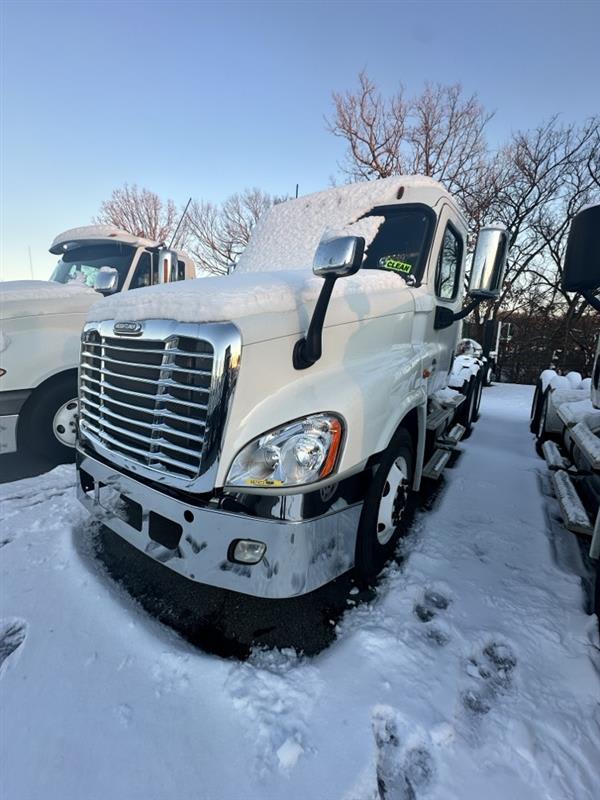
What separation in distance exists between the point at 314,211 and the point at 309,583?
10.4 ft

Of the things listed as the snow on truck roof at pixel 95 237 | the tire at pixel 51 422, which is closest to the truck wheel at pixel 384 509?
the tire at pixel 51 422

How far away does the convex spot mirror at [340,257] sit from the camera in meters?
1.83

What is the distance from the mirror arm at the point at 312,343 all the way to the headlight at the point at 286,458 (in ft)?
1.10

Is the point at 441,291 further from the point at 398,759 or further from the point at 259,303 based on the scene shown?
the point at 398,759

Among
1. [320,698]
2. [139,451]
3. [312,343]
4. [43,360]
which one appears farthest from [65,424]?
[320,698]

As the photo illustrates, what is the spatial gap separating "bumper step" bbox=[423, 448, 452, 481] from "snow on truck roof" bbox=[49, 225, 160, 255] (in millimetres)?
4610

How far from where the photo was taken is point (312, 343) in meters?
2.03

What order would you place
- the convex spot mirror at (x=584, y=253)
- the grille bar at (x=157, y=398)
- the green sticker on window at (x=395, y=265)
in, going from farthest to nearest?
the green sticker on window at (x=395, y=265)
the grille bar at (x=157, y=398)
the convex spot mirror at (x=584, y=253)

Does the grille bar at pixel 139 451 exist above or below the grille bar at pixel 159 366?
below

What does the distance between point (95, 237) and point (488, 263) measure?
16.1 ft

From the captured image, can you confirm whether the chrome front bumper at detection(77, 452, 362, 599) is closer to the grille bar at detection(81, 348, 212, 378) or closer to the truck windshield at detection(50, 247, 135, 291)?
the grille bar at detection(81, 348, 212, 378)

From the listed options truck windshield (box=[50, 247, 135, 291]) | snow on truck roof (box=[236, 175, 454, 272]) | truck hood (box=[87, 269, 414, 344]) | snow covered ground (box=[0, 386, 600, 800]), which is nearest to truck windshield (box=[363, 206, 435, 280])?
snow on truck roof (box=[236, 175, 454, 272])

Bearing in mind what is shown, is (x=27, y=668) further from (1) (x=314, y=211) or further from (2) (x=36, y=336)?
(1) (x=314, y=211)

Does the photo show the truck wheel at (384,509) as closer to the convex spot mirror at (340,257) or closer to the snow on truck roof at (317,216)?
the convex spot mirror at (340,257)
